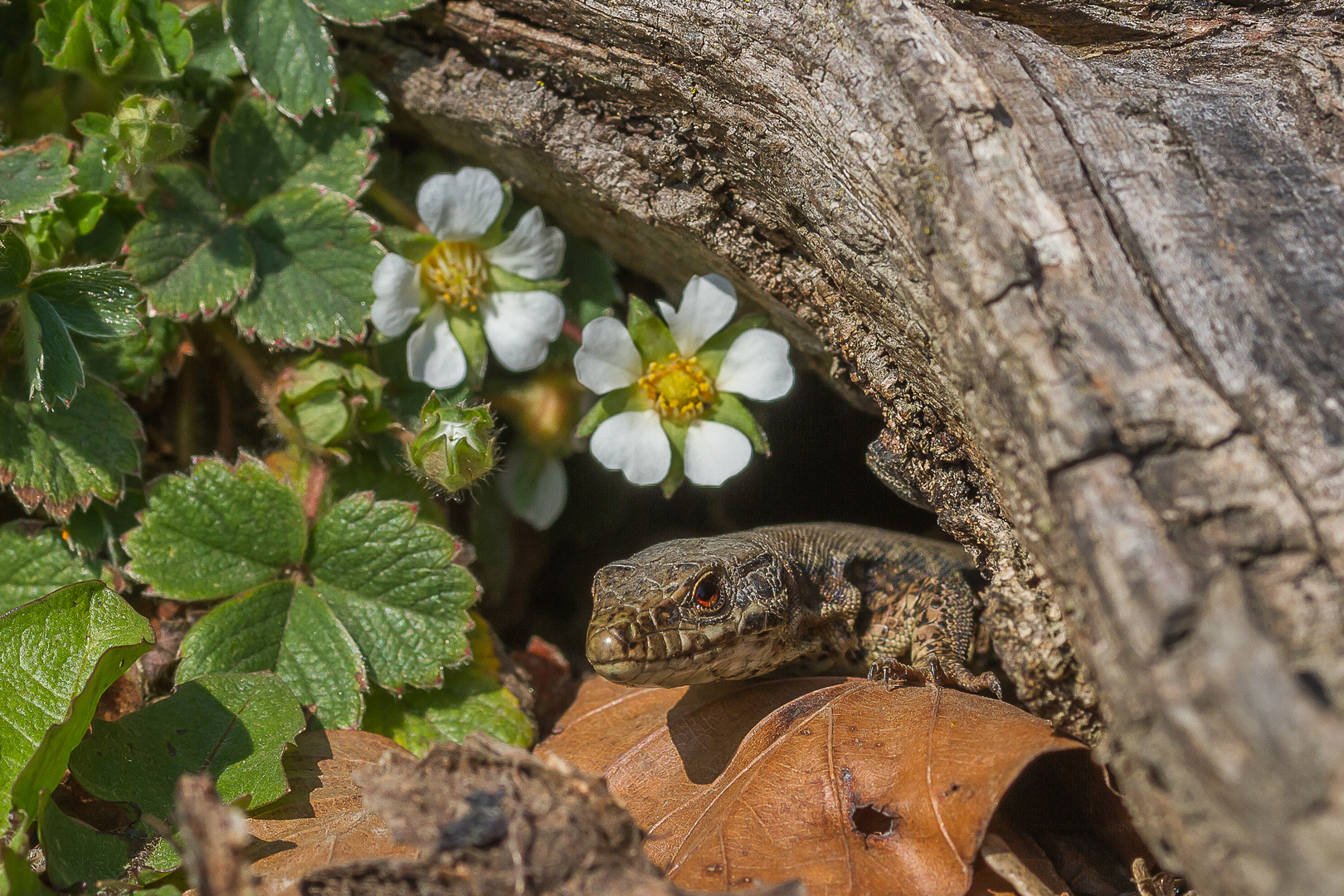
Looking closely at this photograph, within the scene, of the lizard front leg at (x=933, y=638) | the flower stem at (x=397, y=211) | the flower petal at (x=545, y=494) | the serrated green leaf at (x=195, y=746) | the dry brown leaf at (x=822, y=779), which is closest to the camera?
the dry brown leaf at (x=822, y=779)

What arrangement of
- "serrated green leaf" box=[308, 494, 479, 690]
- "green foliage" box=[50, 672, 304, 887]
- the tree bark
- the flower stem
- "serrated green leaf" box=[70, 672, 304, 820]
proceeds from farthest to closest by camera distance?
1. the flower stem
2. "serrated green leaf" box=[308, 494, 479, 690]
3. "serrated green leaf" box=[70, 672, 304, 820]
4. "green foliage" box=[50, 672, 304, 887]
5. the tree bark

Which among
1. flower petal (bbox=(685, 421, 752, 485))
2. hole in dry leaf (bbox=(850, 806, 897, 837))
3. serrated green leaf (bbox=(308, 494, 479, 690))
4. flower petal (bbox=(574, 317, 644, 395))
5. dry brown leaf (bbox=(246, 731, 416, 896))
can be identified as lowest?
dry brown leaf (bbox=(246, 731, 416, 896))

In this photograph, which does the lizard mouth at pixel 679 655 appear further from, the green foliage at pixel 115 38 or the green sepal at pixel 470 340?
the green foliage at pixel 115 38

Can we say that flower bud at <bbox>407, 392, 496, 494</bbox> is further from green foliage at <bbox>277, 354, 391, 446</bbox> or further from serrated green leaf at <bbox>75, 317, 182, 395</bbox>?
serrated green leaf at <bbox>75, 317, 182, 395</bbox>

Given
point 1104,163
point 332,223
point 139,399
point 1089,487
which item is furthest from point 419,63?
point 1089,487

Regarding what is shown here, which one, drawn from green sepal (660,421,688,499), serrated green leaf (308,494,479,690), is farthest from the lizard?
serrated green leaf (308,494,479,690)

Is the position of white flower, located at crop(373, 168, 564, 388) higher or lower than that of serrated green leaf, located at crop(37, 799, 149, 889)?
higher

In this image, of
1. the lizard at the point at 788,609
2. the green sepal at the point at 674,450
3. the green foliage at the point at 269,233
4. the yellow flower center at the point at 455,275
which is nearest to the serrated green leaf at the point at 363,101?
the green foliage at the point at 269,233

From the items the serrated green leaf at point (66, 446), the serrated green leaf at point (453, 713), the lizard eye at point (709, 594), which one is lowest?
the serrated green leaf at point (453, 713)
